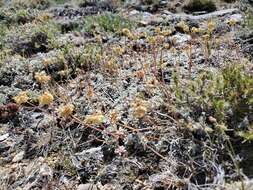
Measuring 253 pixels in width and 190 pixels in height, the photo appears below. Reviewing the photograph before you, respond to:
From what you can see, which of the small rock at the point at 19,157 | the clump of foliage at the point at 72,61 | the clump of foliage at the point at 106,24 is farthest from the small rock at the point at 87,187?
the clump of foliage at the point at 106,24

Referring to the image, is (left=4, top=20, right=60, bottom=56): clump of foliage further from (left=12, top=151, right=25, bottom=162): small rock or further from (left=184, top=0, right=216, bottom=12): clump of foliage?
(left=12, top=151, right=25, bottom=162): small rock

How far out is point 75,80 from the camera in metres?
5.53

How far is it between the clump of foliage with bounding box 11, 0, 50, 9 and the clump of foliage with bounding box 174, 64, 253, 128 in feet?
23.8

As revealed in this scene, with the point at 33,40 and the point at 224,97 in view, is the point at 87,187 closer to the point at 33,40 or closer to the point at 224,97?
the point at 224,97

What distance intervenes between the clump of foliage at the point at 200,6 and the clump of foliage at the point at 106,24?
167 cm

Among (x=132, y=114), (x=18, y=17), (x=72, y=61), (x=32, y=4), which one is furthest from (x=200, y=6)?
(x=132, y=114)

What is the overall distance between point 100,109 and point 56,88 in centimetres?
82

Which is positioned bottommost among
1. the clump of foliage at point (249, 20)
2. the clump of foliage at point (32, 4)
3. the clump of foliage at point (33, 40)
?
the clump of foliage at point (32, 4)

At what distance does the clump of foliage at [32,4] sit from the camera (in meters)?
10.5

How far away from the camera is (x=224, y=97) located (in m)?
3.62

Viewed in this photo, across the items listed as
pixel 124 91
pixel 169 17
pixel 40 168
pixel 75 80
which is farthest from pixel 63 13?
pixel 40 168

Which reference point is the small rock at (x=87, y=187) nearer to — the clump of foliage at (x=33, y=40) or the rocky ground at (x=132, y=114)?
the rocky ground at (x=132, y=114)

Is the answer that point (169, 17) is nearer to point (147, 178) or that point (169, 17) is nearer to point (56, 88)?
point (56, 88)

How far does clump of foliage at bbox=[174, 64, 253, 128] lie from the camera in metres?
3.47
